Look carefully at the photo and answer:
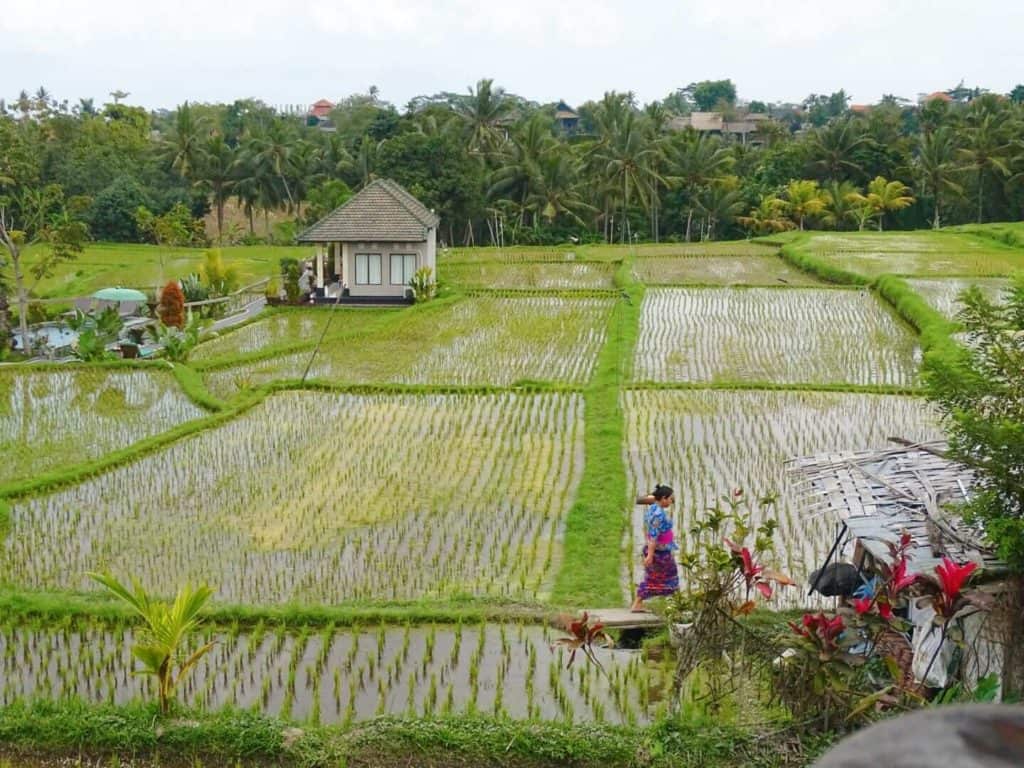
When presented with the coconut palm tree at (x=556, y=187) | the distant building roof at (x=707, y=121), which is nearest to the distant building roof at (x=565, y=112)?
the distant building roof at (x=707, y=121)

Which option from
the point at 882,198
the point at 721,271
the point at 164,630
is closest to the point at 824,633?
the point at 164,630

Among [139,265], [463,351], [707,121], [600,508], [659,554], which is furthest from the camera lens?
[707,121]

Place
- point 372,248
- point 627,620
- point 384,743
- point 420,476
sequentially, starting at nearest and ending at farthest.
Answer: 1. point 384,743
2. point 627,620
3. point 420,476
4. point 372,248

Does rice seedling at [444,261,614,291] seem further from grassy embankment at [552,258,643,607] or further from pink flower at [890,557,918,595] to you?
pink flower at [890,557,918,595]

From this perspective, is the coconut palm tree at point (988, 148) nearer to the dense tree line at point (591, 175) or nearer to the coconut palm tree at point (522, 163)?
the dense tree line at point (591, 175)

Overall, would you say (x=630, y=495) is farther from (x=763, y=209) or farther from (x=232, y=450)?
(x=763, y=209)

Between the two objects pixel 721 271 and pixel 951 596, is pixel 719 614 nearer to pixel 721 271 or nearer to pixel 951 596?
pixel 951 596

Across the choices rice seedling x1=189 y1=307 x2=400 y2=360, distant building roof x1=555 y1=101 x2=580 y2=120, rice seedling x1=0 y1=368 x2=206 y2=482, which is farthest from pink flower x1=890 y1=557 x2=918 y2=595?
distant building roof x1=555 y1=101 x2=580 y2=120
